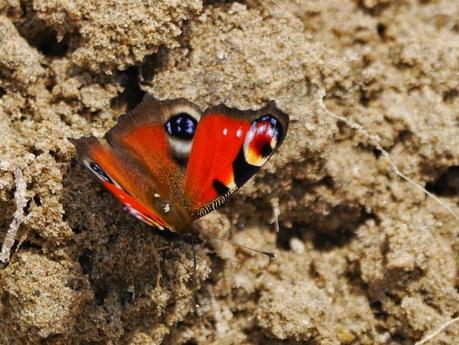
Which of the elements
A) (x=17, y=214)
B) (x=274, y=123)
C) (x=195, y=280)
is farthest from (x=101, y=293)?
(x=274, y=123)

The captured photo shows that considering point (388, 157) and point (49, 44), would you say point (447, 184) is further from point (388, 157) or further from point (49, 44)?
point (49, 44)

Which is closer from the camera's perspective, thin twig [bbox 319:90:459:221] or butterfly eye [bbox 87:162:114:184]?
butterfly eye [bbox 87:162:114:184]

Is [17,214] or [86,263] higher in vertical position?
[17,214]

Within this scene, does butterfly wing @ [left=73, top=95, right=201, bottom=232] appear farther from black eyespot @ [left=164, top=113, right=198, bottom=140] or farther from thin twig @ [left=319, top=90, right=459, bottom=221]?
thin twig @ [left=319, top=90, right=459, bottom=221]

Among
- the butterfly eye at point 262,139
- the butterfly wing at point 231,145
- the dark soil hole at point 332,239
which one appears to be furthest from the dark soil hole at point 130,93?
the dark soil hole at point 332,239

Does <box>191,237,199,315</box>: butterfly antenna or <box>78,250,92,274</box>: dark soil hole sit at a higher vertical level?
<box>78,250,92,274</box>: dark soil hole

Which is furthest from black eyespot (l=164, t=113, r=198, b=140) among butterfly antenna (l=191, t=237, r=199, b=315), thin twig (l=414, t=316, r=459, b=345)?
thin twig (l=414, t=316, r=459, b=345)

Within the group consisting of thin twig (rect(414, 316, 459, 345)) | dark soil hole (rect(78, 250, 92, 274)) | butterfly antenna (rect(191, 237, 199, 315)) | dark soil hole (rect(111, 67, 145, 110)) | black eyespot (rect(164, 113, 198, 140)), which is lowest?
thin twig (rect(414, 316, 459, 345))
